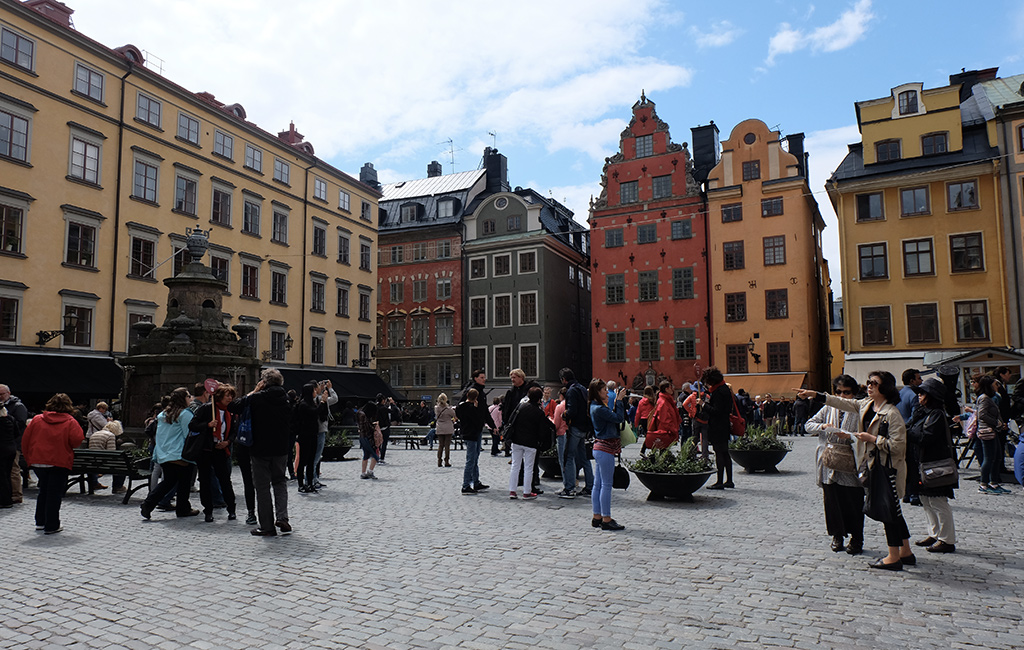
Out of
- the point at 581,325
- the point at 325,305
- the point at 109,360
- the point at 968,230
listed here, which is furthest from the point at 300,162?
the point at 968,230

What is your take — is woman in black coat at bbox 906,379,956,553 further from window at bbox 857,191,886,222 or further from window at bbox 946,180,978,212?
window at bbox 857,191,886,222

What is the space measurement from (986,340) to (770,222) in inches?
450

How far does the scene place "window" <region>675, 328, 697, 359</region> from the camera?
40094 millimetres

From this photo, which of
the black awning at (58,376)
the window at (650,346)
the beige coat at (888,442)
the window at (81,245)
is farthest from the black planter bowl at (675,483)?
the window at (650,346)

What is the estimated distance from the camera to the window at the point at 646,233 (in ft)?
137

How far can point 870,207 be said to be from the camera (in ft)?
115

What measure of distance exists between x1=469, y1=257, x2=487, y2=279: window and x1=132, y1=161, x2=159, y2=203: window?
804 inches

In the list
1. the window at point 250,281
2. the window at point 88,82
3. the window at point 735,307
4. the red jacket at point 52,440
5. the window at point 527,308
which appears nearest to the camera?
the red jacket at point 52,440

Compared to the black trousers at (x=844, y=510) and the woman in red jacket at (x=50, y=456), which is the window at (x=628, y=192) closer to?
the black trousers at (x=844, y=510)

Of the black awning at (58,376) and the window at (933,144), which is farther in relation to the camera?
the window at (933,144)

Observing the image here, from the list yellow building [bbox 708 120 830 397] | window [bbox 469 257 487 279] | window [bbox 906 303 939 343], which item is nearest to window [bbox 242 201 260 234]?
window [bbox 469 257 487 279]

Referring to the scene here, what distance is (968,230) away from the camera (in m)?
32.8

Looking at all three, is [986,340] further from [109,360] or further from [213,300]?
[109,360]

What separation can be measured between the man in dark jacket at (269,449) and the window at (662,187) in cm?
3563
